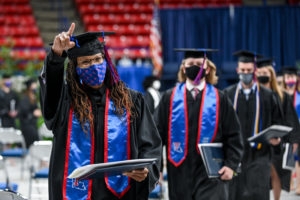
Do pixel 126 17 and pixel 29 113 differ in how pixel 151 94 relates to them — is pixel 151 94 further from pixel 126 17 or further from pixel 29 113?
pixel 126 17

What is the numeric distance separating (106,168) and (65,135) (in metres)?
0.53

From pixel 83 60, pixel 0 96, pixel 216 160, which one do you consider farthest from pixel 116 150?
pixel 0 96

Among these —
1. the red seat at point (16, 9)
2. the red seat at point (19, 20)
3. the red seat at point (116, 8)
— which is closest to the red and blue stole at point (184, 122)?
the red seat at point (116, 8)

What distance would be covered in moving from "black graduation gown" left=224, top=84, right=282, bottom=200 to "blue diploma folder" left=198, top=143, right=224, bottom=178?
1062mm

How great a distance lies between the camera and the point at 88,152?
3088 millimetres

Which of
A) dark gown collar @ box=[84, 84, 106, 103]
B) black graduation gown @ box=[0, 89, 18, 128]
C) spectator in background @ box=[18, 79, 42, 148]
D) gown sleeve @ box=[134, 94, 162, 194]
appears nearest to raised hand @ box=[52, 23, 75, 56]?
dark gown collar @ box=[84, 84, 106, 103]

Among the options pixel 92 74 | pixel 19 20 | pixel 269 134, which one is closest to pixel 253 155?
pixel 269 134

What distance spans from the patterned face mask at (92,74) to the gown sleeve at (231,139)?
6.09 feet

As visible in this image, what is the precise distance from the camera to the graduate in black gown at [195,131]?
4.68 metres

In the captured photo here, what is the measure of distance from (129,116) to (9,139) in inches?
266

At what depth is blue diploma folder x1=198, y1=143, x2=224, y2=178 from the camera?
4.52 m

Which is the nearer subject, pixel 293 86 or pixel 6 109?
pixel 293 86

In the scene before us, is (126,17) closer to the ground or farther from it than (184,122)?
farther from it

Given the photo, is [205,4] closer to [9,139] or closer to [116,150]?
[9,139]
